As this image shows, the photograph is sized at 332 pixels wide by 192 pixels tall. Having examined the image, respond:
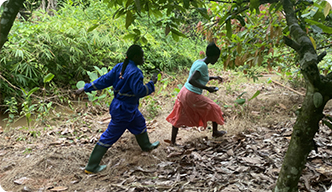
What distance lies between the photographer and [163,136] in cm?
334

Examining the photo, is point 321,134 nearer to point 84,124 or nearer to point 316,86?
point 316,86

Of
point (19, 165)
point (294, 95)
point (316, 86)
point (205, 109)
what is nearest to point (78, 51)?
point (19, 165)

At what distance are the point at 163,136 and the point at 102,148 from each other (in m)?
1.24

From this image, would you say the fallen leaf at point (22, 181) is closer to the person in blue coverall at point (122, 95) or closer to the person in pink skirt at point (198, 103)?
the person in blue coverall at point (122, 95)

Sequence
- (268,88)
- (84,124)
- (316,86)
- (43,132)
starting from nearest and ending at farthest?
(316,86)
(43,132)
(84,124)
(268,88)

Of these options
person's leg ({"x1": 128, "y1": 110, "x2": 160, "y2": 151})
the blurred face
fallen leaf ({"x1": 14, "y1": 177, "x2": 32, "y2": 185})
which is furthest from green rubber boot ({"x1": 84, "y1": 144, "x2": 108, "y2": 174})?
the blurred face

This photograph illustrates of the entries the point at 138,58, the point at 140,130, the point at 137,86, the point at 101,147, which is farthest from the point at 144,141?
the point at 138,58

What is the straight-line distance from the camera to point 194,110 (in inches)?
→ 109

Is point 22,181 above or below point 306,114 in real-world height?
below

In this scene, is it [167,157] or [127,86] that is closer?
[127,86]

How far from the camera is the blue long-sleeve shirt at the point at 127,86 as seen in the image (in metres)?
2.29

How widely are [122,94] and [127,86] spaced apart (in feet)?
0.39

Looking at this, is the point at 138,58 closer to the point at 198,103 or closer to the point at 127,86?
the point at 127,86

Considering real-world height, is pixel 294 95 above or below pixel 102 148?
above
